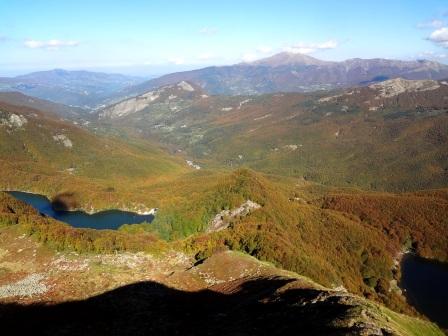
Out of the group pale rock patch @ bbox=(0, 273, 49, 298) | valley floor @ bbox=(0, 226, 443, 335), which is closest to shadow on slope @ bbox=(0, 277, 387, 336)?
valley floor @ bbox=(0, 226, 443, 335)

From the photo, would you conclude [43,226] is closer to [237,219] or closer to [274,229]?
[274,229]

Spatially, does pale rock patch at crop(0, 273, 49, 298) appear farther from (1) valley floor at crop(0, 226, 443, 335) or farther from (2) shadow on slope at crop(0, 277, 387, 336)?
(2) shadow on slope at crop(0, 277, 387, 336)

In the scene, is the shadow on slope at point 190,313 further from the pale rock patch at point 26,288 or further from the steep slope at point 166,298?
the pale rock patch at point 26,288

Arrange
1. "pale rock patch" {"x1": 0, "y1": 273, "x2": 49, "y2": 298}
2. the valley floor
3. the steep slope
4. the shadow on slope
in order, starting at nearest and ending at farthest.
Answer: the shadow on slope < the valley floor < the steep slope < "pale rock patch" {"x1": 0, "y1": 273, "x2": 49, "y2": 298}

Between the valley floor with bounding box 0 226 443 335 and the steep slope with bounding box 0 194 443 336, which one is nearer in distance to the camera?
the valley floor with bounding box 0 226 443 335

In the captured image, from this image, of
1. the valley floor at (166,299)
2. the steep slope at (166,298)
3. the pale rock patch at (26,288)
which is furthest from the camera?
the pale rock patch at (26,288)

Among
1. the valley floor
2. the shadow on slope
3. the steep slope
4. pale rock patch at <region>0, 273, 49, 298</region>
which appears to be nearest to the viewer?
the shadow on slope

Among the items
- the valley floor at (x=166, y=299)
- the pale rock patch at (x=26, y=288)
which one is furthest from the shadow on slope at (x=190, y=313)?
the pale rock patch at (x=26, y=288)

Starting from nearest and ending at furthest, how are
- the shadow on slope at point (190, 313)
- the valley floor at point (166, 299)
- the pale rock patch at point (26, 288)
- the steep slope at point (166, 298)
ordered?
the shadow on slope at point (190, 313), the valley floor at point (166, 299), the steep slope at point (166, 298), the pale rock patch at point (26, 288)

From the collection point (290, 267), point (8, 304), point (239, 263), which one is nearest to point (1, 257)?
point (8, 304)
